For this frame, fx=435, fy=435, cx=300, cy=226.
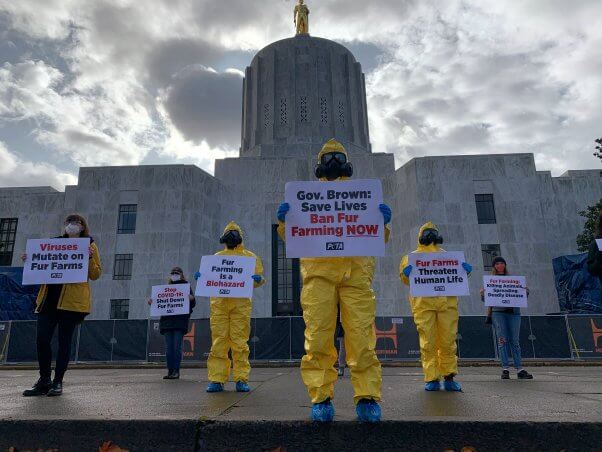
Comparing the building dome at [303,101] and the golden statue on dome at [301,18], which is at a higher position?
the golden statue on dome at [301,18]

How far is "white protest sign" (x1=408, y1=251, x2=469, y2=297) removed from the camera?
6102 mm

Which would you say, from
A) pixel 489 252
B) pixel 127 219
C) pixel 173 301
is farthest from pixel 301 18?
pixel 173 301

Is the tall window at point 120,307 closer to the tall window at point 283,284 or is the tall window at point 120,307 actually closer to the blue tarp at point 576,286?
the tall window at point 283,284

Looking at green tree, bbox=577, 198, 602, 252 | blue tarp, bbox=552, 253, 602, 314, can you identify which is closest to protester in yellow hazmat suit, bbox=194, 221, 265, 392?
blue tarp, bbox=552, 253, 602, 314

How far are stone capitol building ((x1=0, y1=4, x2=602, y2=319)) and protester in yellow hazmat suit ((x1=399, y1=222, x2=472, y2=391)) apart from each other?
18.4m

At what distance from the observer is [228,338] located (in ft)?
19.4

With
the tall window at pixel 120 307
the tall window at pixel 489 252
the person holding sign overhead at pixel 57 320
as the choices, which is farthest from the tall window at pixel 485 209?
the person holding sign overhead at pixel 57 320

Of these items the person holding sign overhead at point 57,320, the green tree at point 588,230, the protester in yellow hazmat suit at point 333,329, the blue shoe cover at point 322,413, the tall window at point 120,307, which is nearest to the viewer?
the blue shoe cover at point 322,413

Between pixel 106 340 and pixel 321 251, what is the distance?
45.1 ft

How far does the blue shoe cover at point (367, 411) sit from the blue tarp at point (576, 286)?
24399 mm

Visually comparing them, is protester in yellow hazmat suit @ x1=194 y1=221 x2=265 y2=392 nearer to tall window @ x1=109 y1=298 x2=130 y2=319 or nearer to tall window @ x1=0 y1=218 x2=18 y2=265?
tall window @ x1=109 y1=298 x2=130 y2=319

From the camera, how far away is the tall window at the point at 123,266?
25.2 m

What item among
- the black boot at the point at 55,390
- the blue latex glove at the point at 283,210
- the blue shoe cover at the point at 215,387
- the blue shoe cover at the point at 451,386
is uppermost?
the blue latex glove at the point at 283,210

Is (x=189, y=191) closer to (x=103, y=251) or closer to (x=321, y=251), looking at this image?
(x=103, y=251)
